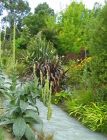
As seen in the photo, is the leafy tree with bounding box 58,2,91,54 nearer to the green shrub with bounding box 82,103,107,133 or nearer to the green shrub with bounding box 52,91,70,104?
the green shrub with bounding box 52,91,70,104

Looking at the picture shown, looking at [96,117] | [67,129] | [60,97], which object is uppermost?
[60,97]

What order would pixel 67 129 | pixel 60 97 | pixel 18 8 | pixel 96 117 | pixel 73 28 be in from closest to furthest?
pixel 67 129 < pixel 96 117 < pixel 60 97 < pixel 73 28 < pixel 18 8

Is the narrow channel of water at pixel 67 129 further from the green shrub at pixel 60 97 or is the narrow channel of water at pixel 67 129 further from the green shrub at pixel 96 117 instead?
the green shrub at pixel 60 97

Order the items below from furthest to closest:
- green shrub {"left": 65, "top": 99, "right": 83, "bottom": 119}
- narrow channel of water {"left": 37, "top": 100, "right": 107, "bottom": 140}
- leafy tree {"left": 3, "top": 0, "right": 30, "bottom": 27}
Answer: leafy tree {"left": 3, "top": 0, "right": 30, "bottom": 27} → green shrub {"left": 65, "top": 99, "right": 83, "bottom": 119} → narrow channel of water {"left": 37, "top": 100, "right": 107, "bottom": 140}

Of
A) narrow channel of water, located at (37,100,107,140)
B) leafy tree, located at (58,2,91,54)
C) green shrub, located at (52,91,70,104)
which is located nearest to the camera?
narrow channel of water, located at (37,100,107,140)

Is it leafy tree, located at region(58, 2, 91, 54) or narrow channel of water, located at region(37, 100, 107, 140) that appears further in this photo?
leafy tree, located at region(58, 2, 91, 54)

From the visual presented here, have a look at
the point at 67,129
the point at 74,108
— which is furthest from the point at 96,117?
the point at 74,108

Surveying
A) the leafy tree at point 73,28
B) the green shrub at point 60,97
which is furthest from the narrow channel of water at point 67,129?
the leafy tree at point 73,28

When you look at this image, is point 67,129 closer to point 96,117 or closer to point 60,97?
point 96,117

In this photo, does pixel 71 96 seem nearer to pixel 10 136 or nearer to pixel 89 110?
pixel 89 110

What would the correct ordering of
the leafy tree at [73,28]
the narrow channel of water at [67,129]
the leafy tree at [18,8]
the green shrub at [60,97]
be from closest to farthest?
the narrow channel of water at [67,129]
the green shrub at [60,97]
the leafy tree at [73,28]
the leafy tree at [18,8]

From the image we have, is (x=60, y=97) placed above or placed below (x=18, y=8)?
below

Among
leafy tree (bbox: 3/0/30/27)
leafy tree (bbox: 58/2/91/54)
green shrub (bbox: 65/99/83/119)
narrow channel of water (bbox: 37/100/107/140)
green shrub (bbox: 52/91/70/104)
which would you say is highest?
leafy tree (bbox: 3/0/30/27)

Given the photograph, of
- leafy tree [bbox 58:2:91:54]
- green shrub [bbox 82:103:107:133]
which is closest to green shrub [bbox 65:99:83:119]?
green shrub [bbox 82:103:107:133]
